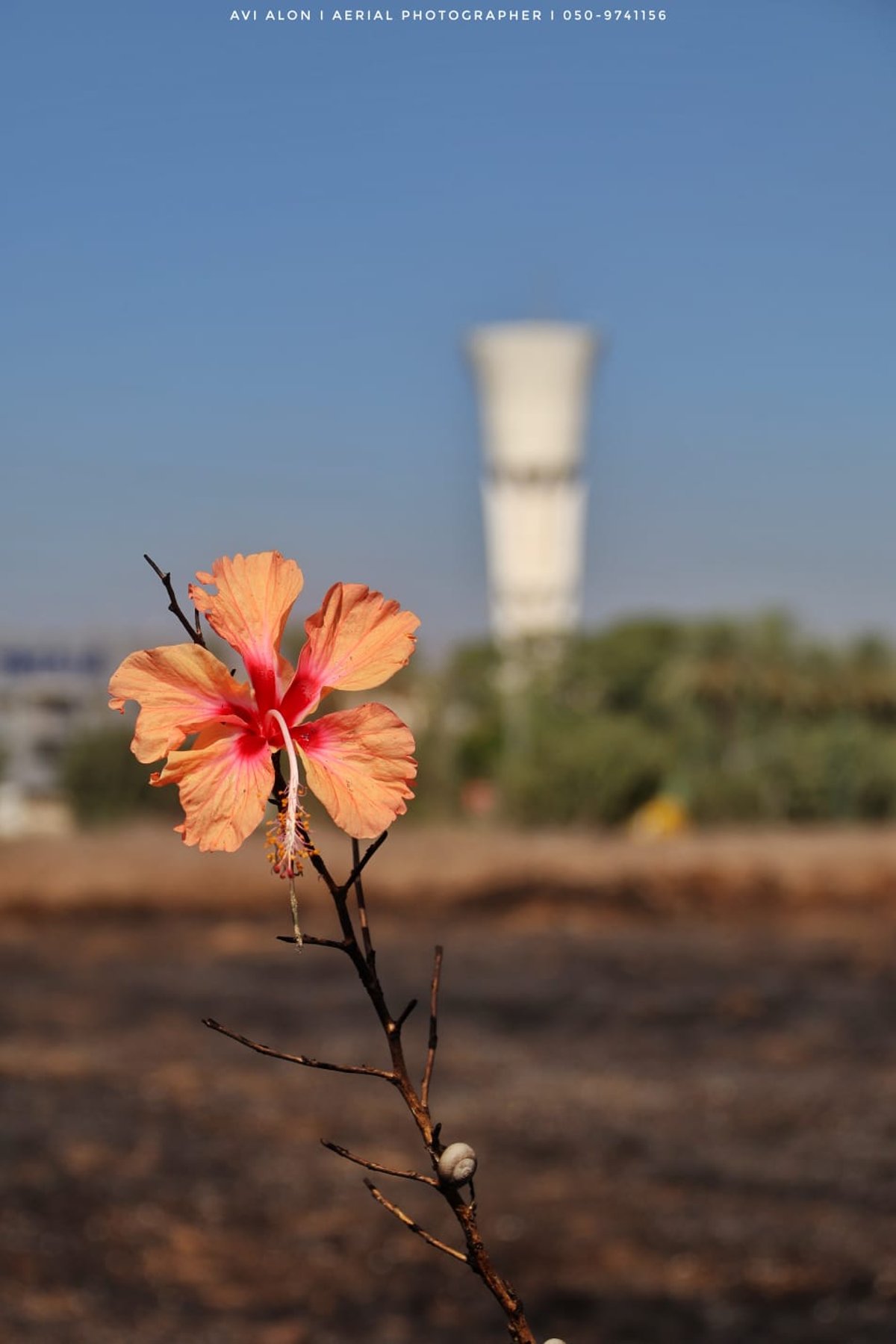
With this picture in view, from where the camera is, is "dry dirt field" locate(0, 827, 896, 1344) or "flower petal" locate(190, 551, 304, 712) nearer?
"flower petal" locate(190, 551, 304, 712)

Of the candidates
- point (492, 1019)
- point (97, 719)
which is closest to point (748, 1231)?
point (492, 1019)

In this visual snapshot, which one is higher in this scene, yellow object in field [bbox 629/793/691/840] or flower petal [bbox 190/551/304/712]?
flower petal [bbox 190/551/304/712]

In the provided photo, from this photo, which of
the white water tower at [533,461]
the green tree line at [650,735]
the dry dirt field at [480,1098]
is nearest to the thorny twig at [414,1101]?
the dry dirt field at [480,1098]

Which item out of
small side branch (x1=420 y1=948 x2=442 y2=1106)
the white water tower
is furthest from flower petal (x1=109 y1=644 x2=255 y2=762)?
the white water tower

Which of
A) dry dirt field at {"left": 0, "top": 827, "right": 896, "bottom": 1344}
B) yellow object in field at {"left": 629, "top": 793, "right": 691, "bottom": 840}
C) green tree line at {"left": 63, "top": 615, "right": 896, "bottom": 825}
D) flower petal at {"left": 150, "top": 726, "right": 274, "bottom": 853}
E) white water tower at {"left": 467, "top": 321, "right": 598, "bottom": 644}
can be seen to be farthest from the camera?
white water tower at {"left": 467, "top": 321, "right": 598, "bottom": 644}

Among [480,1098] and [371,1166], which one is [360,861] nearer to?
[371,1166]

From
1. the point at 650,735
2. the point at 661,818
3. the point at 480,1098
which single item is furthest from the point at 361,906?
the point at 650,735

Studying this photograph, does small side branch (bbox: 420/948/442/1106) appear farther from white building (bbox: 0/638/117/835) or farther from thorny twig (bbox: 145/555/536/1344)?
white building (bbox: 0/638/117/835)

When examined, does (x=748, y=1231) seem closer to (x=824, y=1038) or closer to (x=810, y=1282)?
(x=810, y=1282)

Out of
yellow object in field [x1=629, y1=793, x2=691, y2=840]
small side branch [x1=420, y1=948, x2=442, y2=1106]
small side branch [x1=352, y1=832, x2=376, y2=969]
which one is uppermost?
small side branch [x1=352, y1=832, x2=376, y2=969]
